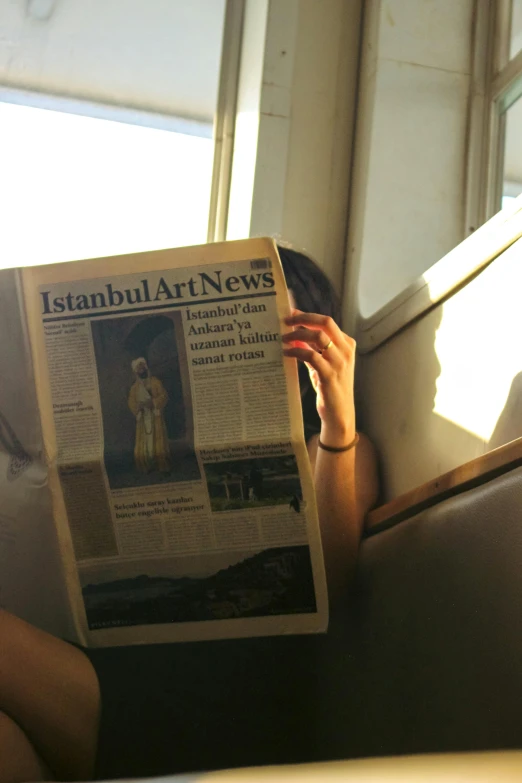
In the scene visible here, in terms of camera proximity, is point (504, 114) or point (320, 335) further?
point (504, 114)

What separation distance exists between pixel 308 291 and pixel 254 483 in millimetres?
478

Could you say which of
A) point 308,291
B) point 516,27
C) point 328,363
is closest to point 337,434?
point 328,363

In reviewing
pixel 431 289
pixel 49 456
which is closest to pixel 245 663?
pixel 49 456

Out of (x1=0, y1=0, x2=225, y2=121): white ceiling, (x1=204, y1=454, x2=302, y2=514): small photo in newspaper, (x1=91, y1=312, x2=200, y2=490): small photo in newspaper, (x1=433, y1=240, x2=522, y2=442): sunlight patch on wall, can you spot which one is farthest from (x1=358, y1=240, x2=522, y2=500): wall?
(x1=0, y1=0, x2=225, y2=121): white ceiling

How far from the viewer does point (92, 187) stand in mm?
1379

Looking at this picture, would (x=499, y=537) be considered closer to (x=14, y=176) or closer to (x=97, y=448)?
A: (x=97, y=448)

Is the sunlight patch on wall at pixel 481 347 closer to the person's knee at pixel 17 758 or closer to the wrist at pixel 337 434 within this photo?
the wrist at pixel 337 434

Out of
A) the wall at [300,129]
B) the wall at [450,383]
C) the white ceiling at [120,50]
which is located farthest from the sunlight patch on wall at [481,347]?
the white ceiling at [120,50]

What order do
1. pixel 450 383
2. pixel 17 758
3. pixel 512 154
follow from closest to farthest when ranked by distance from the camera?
pixel 17 758
pixel 450 383
pixel 512 154

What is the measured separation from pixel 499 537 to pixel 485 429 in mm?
275

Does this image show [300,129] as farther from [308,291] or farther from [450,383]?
[450,383]

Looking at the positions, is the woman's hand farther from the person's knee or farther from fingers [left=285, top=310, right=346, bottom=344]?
the person's knee

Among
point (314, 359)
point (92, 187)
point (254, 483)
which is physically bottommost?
point (254, 483)

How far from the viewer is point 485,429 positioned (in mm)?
780
